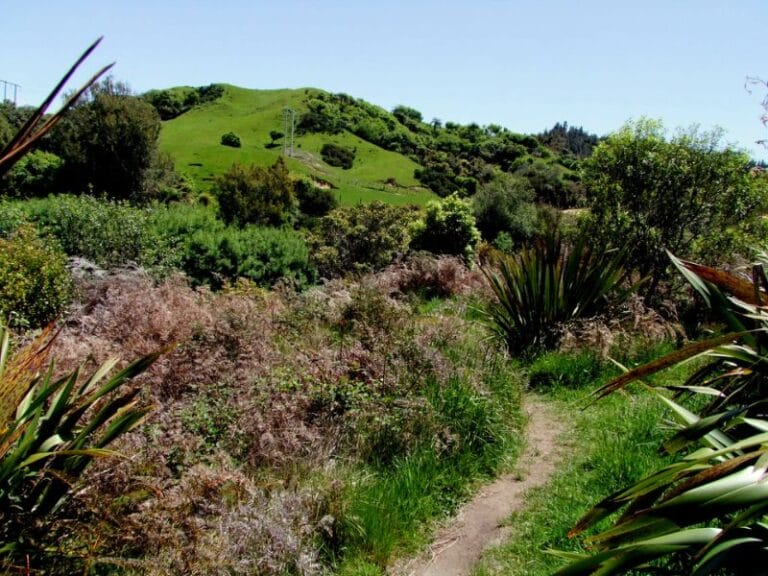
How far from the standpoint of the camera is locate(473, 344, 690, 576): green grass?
3.38 metres

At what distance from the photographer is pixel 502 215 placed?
2492 cm

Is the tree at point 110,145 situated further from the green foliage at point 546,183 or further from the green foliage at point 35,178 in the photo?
the green foliage at point 546,183

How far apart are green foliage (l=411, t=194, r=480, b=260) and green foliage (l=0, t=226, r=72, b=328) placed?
9349 mm

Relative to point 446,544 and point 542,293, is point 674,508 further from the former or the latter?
point 542,293

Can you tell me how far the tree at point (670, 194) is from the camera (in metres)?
9.90

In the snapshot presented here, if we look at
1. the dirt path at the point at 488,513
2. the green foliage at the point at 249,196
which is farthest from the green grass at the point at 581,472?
the green foliage at the point at 249,196

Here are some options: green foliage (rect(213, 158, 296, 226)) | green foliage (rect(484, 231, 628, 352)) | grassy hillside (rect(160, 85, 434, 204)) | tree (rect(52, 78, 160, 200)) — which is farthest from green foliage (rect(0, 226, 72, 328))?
grassy hillside (rect(160, 85, 434, 204))

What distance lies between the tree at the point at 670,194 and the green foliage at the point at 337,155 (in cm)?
5452

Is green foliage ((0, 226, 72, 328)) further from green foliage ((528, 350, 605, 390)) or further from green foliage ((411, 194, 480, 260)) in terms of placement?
green foliage ((411, 194, 480, 260))

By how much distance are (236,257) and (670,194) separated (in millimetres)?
8622

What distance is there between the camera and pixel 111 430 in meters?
2.66

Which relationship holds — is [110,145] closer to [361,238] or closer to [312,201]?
[312,201]

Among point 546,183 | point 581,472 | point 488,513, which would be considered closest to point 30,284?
point 488,513

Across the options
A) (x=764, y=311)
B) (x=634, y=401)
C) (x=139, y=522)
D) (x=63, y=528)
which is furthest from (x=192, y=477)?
(x=634, y=401)
